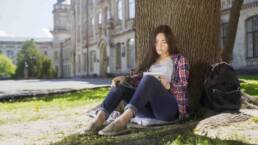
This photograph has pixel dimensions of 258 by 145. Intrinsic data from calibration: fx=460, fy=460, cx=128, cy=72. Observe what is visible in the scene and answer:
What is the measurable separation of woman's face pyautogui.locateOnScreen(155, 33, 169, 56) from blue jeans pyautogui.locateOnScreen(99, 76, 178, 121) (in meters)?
0.47

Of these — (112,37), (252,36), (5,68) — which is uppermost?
(112,37)

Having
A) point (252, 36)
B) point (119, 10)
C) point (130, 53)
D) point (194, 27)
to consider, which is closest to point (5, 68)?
point (119, 10)

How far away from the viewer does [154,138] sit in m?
4.26

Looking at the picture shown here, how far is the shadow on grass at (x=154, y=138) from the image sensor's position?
4.03m

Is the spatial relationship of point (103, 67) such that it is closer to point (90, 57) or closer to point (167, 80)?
point (90, 57)

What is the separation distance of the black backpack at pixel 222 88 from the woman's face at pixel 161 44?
69 cm

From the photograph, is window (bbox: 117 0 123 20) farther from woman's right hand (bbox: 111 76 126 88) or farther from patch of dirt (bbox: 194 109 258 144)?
woman's right hand (bbox: 111 76 126 88)

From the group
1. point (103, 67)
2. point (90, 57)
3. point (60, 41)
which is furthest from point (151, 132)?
point (60, 41)

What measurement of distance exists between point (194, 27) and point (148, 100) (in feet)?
4.94

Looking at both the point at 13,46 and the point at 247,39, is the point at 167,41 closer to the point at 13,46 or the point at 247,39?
the point at 247,39

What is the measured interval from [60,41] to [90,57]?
25.0 metres

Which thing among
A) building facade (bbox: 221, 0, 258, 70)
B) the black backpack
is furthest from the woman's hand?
building facade (bbox: 221, 0, 258, 70)

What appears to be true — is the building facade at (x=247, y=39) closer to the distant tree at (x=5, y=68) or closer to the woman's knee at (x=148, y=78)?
the woman's knee at (x=148, y=78)

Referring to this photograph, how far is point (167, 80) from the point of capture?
16.5 feet
